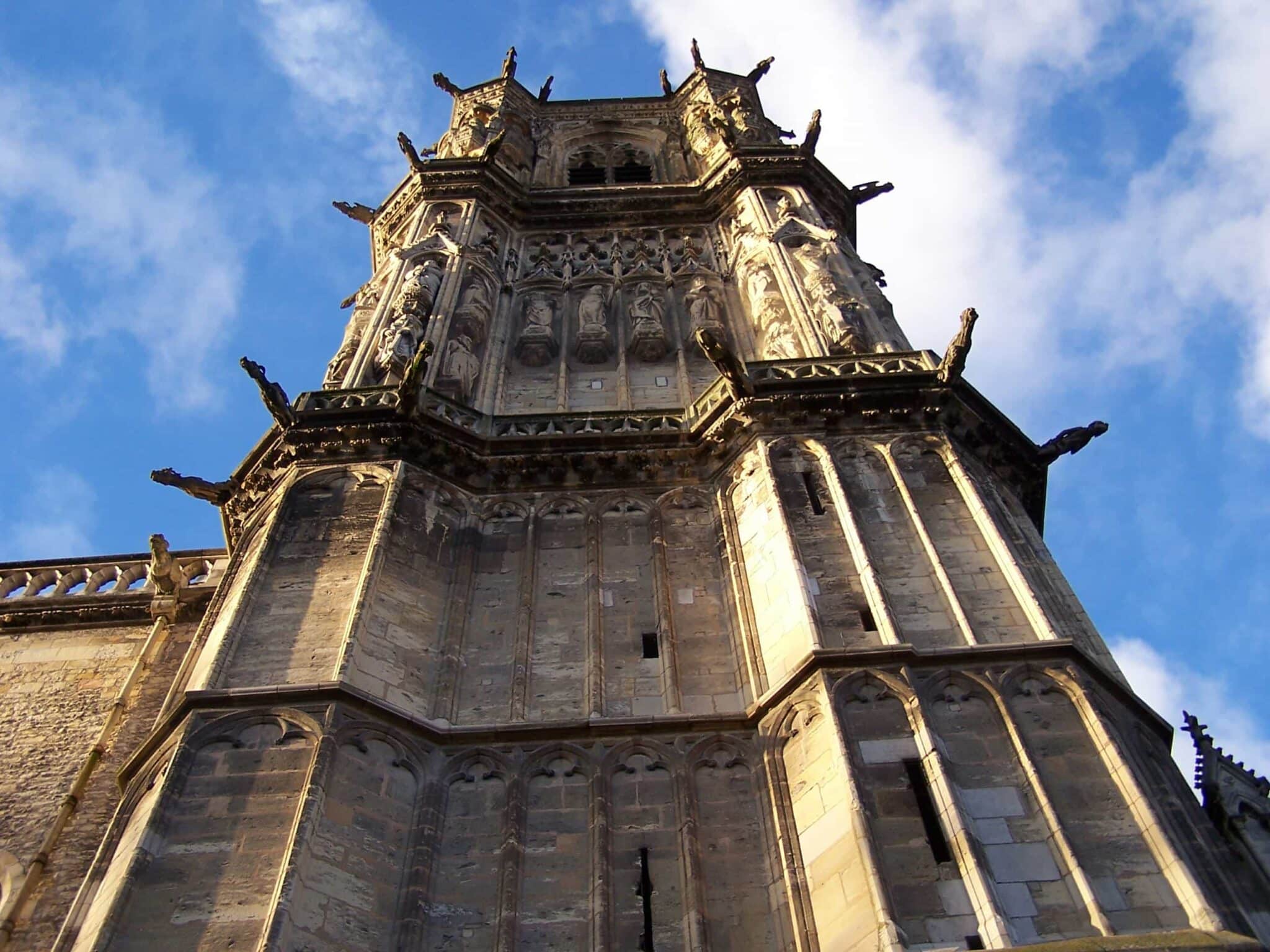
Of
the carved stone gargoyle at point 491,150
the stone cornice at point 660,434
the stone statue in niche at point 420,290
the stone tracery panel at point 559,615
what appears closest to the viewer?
the stone tracery panel at point 559,615

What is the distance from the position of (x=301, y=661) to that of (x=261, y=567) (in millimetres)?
1732

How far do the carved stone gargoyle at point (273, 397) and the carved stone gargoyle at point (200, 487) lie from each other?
1078mm

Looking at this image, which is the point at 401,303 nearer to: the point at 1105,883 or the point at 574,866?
the point at 574,866

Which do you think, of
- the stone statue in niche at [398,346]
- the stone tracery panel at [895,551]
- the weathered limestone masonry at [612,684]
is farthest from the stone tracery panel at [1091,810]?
the stone statue in niche at [398,346]

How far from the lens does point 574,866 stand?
10.4m

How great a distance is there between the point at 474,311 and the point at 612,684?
352 inches

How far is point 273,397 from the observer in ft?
51.2

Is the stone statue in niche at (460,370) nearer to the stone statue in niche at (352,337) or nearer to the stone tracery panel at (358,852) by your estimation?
the stone statue in niche at (352,337)

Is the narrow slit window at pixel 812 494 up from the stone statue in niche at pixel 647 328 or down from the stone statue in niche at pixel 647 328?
down

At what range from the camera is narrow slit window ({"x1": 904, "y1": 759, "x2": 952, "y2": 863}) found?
950 centimetres

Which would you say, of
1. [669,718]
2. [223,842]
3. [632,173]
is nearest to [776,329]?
[669,718]

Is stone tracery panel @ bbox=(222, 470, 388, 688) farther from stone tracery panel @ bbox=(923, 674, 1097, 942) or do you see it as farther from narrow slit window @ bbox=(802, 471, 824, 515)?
stone tracery panel @ bbox=(923, 674, 1097, 942)

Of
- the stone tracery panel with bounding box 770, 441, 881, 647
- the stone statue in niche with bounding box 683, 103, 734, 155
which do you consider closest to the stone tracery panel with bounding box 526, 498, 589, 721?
the stone tracery panel with bounding box 770, 441, 881, 647

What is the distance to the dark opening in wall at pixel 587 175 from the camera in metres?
31.3
